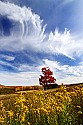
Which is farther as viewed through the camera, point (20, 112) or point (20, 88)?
point (20, 88)

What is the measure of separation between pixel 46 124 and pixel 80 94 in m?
3.17

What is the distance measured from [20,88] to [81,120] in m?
17.2

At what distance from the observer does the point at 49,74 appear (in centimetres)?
2630

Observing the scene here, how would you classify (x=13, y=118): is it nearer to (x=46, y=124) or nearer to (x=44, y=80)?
(x=46, y=124)

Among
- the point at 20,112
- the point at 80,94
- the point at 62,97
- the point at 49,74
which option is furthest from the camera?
the point at 49,74

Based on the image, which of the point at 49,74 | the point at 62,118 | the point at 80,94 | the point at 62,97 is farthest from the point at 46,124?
the point at 49,74

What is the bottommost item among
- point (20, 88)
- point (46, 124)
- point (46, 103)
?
point (46, 124)

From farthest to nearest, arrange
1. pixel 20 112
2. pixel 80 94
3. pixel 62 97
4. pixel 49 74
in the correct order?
pixel 49 74 < pixel 80 94 < pixel 62 97 < pixel 20 112

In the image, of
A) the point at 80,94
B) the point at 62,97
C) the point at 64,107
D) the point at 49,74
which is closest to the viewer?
the point at 64,107

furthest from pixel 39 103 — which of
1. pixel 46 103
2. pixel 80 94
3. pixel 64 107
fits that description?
pixel 80 94

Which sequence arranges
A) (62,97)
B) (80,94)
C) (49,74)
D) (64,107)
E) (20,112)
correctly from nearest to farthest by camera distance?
1. (20,112)
2. (64,107)
3. (62,97)
4. (80,94)
5. (49,74)

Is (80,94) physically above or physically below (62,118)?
above

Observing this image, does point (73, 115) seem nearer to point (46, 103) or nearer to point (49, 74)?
point (46, 103)

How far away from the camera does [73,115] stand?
9.37 meters
